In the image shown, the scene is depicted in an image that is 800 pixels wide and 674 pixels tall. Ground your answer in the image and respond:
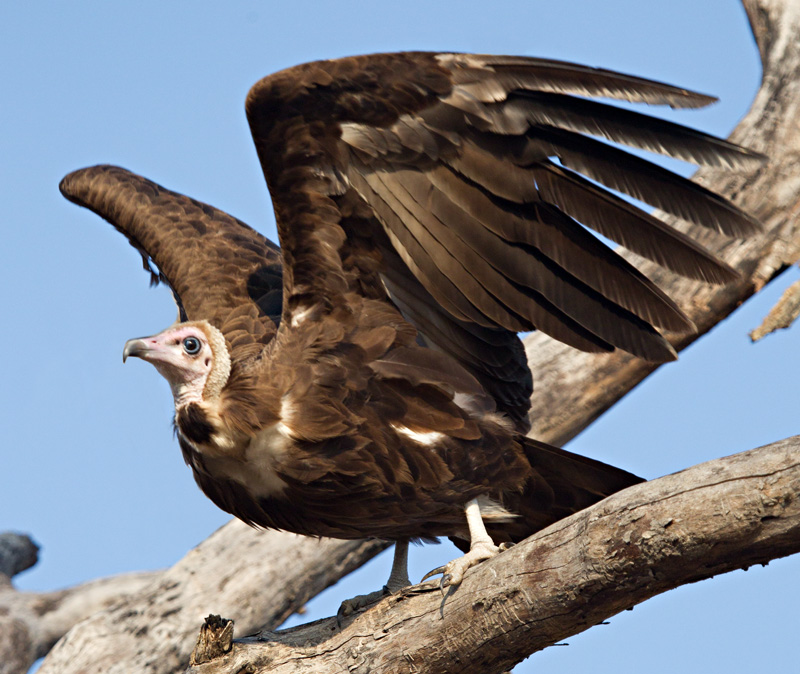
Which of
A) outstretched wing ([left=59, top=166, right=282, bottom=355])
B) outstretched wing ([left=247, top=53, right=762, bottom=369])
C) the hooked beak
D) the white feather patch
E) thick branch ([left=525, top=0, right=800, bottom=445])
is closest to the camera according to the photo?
outstretched wing ([left=247, top=53, right=762, bottom=369])

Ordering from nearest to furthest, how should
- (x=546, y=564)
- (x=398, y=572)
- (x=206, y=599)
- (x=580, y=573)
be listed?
(x=580, y=573)
(x=546, y=564)
(x=398, y=572)
(x=206, y=599)

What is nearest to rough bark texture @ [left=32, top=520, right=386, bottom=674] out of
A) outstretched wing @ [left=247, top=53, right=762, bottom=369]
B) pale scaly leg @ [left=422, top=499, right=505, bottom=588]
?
pale scaly leg @ [left=422, top=499, right=505, bottom=588]

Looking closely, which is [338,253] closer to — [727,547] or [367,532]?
[367,532]

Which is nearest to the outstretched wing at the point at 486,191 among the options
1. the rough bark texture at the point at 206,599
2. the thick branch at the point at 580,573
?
the thick branch at the point at 580,573

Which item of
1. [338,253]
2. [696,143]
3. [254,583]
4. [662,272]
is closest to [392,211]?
[338,253]

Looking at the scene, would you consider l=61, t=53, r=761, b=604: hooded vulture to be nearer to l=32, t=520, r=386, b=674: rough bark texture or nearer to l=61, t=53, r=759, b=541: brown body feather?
l=61, t=53, r=759, b=541: brown body feather

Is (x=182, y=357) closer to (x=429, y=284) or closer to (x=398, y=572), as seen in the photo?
(x=429, y=284)

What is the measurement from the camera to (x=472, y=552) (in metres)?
3.89

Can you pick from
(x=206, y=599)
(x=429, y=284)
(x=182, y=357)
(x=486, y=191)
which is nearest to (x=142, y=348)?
(x=182, y=357)

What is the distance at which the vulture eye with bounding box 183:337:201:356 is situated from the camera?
389cm

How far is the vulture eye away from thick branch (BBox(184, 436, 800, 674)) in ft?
3.83

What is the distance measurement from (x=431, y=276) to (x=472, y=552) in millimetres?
1076

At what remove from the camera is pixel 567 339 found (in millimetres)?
3881

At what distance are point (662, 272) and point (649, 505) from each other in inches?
123
